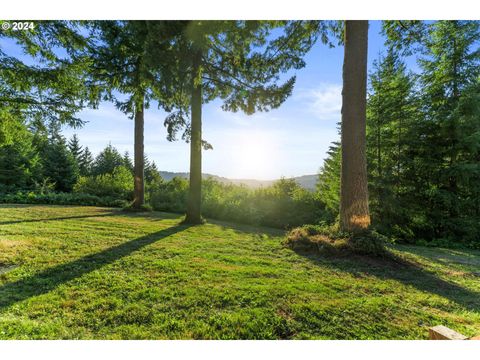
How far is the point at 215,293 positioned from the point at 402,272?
2833mm

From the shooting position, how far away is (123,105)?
8359 mm

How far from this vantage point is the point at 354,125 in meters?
4.22

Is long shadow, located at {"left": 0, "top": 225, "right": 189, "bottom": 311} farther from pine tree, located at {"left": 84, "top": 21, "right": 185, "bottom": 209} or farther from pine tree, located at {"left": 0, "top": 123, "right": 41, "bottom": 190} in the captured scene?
pine tree, located at {"left": 0, "top": 123, "right": 41, "bottom": 190}

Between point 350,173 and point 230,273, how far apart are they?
2910 mm

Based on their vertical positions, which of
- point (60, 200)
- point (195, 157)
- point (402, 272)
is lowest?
point (402, 272)

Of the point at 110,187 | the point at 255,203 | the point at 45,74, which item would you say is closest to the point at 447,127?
the point at 255,203

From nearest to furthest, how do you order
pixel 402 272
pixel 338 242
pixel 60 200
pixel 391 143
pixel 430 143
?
pixel 402 272, pixel 338 242, pixel 430 143, pixel 391 143, pixel 60 200

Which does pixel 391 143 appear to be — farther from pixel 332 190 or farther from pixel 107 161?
pixel 107 161

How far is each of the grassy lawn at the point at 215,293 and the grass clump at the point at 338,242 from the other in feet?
0.84

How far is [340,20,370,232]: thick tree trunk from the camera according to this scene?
4145 millimetres

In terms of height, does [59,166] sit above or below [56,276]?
above

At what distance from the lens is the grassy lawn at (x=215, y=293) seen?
178 centimetres
